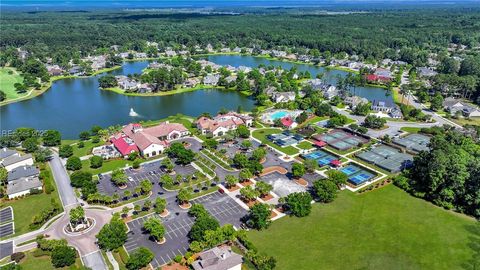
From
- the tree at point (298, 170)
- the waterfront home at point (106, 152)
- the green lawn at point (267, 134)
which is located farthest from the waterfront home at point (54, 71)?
the tree at point (298, 170)

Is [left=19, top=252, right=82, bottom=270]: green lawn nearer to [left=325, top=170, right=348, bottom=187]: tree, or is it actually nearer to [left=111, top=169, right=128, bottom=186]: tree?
[left=111, top=169, right=128, bottom=186]: tree

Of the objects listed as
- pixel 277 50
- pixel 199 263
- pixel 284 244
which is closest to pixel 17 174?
pixel 199 263

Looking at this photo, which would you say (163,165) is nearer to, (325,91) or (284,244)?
(284,244)

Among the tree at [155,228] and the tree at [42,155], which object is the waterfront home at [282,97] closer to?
the tree at [42,155]

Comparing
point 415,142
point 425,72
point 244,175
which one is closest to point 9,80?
point 244,175

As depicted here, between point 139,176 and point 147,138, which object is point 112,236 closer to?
point 139,176

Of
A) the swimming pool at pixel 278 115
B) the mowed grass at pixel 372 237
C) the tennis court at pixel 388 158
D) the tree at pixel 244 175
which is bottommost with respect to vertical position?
the mowed grass at pixel 372 237
